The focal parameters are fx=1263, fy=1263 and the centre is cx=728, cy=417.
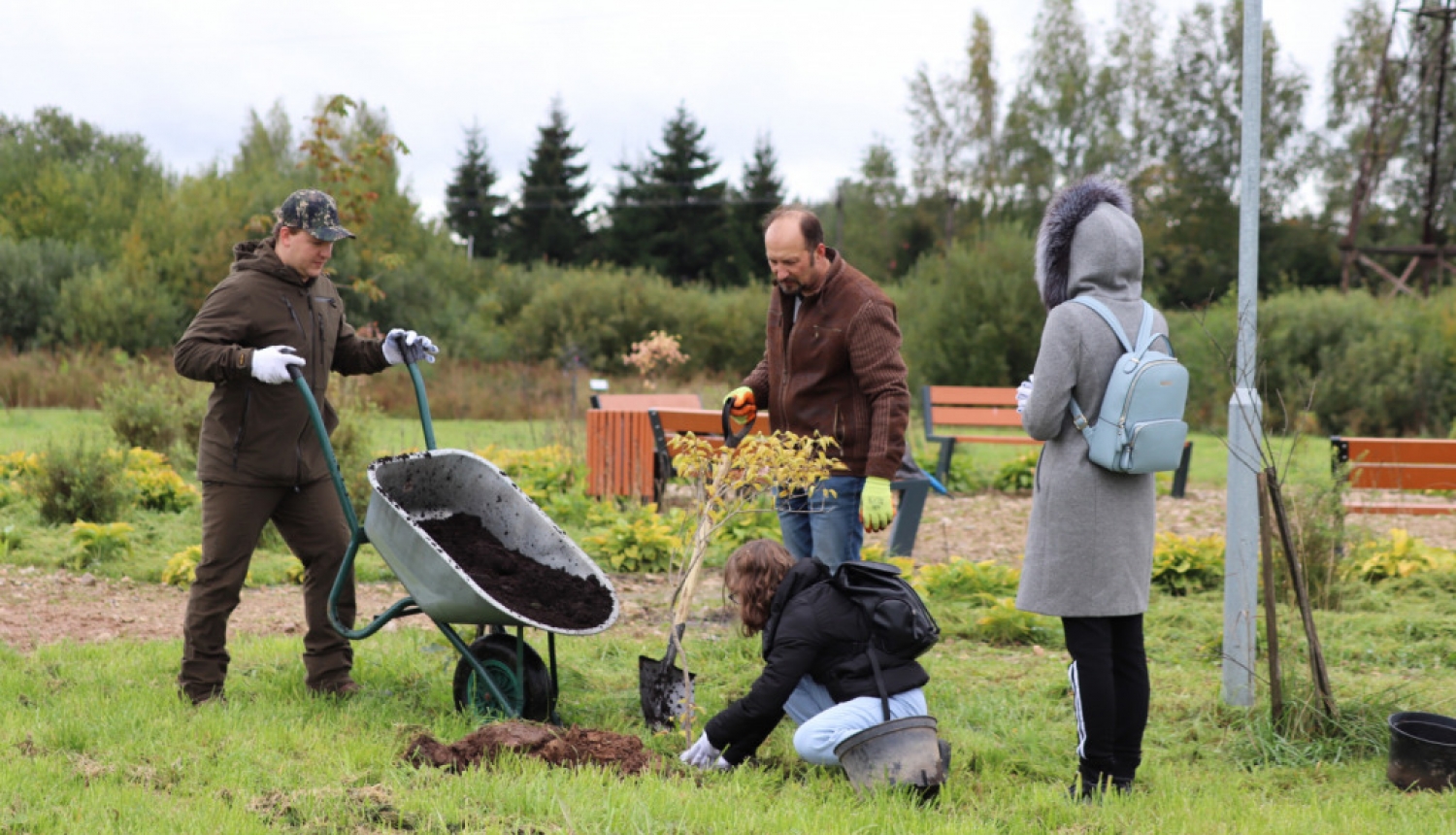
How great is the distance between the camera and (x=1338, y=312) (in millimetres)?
19031

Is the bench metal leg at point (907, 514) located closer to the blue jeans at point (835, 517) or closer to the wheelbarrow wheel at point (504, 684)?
the blue jeans at point (835, 517)

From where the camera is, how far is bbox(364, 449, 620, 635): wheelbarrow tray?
399cm

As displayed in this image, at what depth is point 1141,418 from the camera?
135 inches

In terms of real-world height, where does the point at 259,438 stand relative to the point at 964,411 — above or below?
above

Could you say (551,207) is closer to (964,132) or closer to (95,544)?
(964,132)

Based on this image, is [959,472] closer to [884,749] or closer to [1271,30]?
[884,749]

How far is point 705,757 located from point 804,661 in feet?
1.51

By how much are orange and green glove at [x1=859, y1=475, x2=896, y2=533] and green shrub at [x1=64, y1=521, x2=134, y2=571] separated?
4915 millimetres

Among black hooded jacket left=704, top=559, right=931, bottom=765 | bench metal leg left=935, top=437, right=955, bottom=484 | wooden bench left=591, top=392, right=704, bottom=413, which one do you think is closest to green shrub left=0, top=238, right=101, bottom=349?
wooden bench left=591, top=392, right=704, bottom=413

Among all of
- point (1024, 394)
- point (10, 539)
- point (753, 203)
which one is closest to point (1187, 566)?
point (1024, 394)

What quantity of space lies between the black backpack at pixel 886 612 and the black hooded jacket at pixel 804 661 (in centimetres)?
3

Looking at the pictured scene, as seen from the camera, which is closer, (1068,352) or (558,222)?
(1068,352)

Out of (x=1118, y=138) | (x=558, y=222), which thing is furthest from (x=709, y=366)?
(x=558, y=222)

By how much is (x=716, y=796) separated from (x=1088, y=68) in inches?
1498
